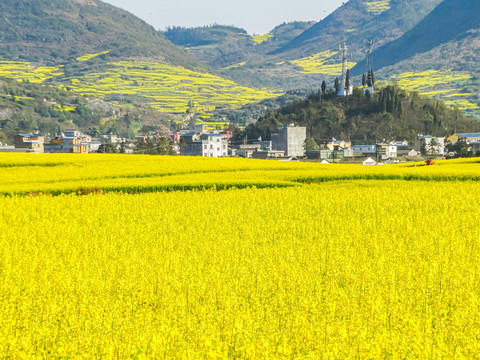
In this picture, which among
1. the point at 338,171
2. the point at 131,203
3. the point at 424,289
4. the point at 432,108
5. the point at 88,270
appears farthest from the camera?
the point at 432,108

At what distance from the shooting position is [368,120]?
184m

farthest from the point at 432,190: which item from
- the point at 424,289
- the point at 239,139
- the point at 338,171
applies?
the point at 239,139

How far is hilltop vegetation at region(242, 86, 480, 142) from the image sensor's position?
18025 centimetres

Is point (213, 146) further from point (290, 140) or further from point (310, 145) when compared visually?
point (310, 145)

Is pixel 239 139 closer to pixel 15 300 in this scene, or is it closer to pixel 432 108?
pixel 432 108

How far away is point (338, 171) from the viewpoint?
1543 inches

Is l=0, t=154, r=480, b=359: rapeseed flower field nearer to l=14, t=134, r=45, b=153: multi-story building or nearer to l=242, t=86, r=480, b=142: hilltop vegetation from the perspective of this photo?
l=14, t=134, r=45, b=153: multi-story building

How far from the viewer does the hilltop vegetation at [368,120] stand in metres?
180

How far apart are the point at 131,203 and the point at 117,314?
15.8m

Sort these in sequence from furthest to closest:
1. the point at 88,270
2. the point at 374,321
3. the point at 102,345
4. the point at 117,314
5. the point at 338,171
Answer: the point at 338,171 → the point at 88,270 → the point at 117,314 → the point at 374,321 → the point at 102,345

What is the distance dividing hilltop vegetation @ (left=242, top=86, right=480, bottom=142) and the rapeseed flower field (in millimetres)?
159463

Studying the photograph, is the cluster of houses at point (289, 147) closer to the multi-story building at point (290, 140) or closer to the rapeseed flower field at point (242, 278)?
the multi-story building at point (290, 140)

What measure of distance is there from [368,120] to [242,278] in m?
180

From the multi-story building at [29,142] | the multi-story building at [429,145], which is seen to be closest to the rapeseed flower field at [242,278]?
the multi-story building at [429,145]
